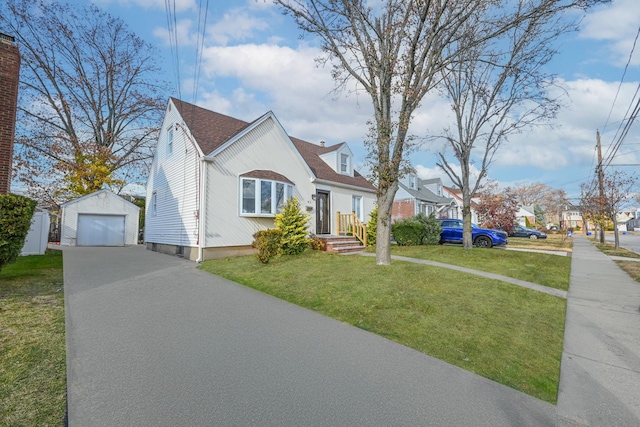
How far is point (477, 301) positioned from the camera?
583 centimetres

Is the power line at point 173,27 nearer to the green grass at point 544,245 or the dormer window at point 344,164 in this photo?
the dormer window at point 344,164

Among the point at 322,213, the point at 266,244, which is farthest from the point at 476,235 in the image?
the point at 266,244

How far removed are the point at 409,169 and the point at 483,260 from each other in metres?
4.29

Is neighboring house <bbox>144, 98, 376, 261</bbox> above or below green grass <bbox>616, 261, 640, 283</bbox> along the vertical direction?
above

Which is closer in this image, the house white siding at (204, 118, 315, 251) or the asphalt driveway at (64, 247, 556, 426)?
the asphalt driveway at (64, 247, 556, 426)

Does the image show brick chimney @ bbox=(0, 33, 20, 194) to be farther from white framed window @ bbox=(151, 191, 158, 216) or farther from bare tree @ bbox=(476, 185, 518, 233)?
bare tree @ bbox=(476, 185, 518, 233)

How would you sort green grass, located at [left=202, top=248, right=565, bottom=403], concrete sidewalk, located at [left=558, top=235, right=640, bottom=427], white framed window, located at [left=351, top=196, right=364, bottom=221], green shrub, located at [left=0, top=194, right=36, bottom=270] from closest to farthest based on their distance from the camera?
1. concrete sidewalk, located at [left=558, top=235, right=640, bottom=427]
2. green grass, located at [left=202, top=248, right=565, bottom=403]
3. green shrub, located at [left=0, top=194, right=36, bottom=270]
4. white framed window, located at [left=351, top=196, right=364, bottom=221]

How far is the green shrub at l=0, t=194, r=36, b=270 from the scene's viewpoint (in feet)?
20.3

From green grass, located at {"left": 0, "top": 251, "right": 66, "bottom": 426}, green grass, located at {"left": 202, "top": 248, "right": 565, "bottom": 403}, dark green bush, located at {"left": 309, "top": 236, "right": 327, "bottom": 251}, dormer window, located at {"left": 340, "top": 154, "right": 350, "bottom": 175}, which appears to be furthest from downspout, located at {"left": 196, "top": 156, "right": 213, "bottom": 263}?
dormer window, located at {"left": 340, "top": 154, "right": 350, "bottom": 175}

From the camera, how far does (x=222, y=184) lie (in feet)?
39.2

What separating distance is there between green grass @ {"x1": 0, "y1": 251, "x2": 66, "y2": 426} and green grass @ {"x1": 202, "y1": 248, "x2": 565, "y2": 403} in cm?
352

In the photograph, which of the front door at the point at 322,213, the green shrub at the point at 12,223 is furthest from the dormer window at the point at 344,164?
the green shrub at the point at 12,223

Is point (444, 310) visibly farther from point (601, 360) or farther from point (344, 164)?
point (344, 164)

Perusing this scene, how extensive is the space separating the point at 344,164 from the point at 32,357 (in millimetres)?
17537
